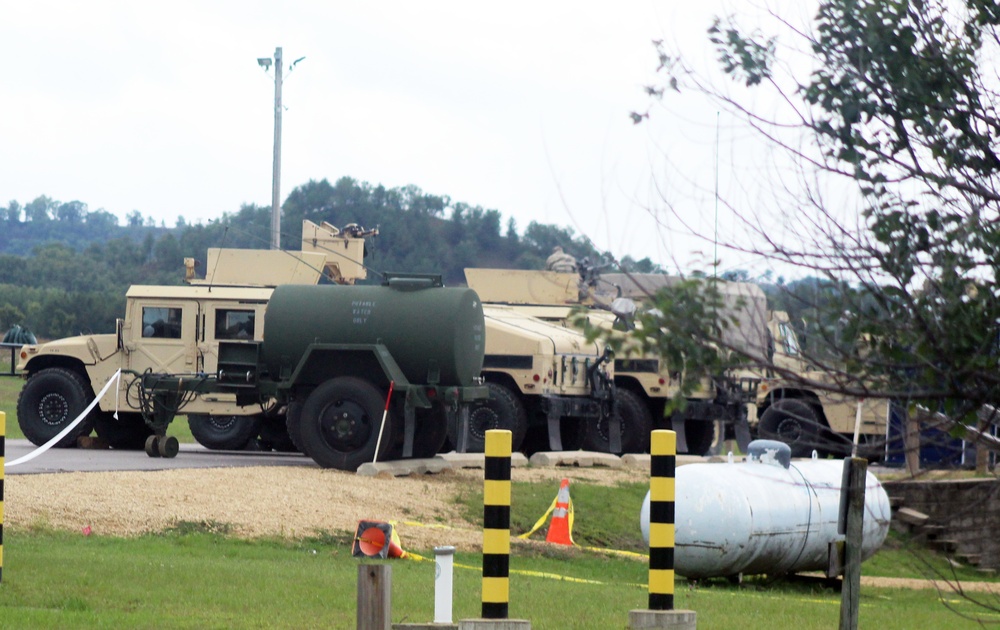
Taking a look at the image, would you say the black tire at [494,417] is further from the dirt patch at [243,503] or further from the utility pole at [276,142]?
the utility pole at [276,142]

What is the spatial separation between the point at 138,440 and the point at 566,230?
17.1 m

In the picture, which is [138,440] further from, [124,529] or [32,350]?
[124,529]

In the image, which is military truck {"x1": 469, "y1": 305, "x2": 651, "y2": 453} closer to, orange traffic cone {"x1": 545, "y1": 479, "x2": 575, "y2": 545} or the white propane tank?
orange traffic cone {"x1": 545, "y1": 479, "x2": 575, "y2": 545}

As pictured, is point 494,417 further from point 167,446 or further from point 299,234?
point 299,234

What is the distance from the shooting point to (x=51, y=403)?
21.0m

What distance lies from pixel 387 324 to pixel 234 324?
425 centimetres

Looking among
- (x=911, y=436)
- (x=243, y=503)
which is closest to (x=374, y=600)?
(x=911, y=436)

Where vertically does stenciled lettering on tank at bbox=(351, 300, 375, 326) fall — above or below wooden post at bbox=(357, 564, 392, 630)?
above

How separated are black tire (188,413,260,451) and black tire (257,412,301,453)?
19cm

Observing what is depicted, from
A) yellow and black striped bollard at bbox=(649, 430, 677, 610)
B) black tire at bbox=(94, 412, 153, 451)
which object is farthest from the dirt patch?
black tire at bbox=(94, 412, 153, 451)

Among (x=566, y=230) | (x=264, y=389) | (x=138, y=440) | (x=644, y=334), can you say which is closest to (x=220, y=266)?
(x=138, y=440)

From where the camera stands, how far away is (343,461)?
17.0 metres

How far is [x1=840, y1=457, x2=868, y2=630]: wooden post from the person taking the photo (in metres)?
6.16

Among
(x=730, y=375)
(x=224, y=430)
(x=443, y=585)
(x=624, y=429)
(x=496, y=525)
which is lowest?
(x=224, y=430)
